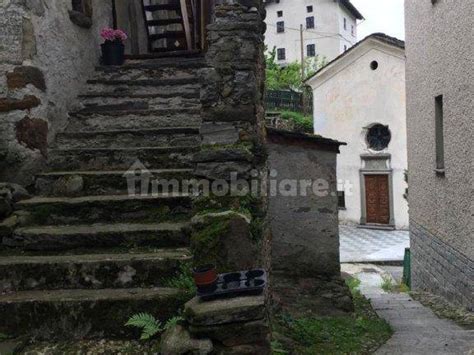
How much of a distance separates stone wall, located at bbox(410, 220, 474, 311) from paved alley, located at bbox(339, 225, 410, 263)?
3.53 meters

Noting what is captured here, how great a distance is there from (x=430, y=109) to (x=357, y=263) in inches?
247

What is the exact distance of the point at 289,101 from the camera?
27109 mm

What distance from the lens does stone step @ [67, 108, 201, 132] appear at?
5.12 m

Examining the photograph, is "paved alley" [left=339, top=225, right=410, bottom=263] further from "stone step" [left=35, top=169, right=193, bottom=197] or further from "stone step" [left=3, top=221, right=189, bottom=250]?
"stone step" [left=3, top=221, right=189, bottom=250]

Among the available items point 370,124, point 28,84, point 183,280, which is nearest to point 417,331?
point 183,280

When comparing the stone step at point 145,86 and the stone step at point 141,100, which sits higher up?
the stone step at point 145,86

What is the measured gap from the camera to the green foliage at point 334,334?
152 inches

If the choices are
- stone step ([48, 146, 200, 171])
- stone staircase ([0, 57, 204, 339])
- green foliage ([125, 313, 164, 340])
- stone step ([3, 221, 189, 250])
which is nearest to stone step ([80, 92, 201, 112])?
stone staircase ([0, 57, 204, 339])

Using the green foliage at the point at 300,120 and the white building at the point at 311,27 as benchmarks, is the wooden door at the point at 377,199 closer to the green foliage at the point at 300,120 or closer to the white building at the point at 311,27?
the green foliage at the point at 300,120

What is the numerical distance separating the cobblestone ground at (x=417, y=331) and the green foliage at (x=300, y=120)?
49.1 ft

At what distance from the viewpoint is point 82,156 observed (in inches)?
181

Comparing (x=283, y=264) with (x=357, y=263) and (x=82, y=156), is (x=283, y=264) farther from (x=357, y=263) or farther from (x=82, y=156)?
(x=357, y=263)

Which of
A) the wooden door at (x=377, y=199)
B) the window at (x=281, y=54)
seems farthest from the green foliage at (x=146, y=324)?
the window at (x=281, y=54)

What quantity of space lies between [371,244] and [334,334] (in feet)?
39.4
